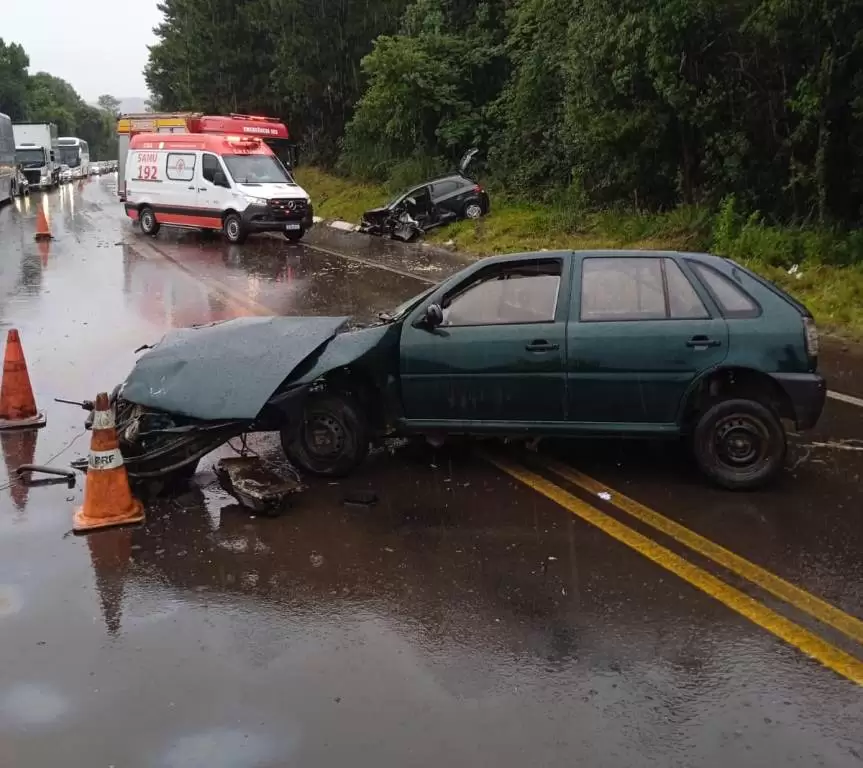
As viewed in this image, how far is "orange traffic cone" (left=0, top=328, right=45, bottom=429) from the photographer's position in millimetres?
7574

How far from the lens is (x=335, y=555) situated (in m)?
5.14

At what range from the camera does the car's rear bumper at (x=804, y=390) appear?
5.79 meters

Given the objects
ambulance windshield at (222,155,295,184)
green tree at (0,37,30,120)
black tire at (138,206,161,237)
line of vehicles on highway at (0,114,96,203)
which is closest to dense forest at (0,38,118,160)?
green tree at (0,37,30,120)

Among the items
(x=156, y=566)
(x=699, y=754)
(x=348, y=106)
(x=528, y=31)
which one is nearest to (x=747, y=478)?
(x=699, y=754)

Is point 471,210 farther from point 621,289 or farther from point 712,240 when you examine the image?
point 621,289

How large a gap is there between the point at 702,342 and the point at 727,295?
16.0 inches

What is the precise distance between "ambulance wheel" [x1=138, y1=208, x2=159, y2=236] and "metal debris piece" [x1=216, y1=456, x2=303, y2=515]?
748 inches

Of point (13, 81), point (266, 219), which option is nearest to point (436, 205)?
point (266, 219)

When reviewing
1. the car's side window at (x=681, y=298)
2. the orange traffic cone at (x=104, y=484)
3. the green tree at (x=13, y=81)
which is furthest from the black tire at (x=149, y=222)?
the green tree at (x=13, y=81)

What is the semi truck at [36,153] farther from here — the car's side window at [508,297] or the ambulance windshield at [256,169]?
the car's side window at [508,297]

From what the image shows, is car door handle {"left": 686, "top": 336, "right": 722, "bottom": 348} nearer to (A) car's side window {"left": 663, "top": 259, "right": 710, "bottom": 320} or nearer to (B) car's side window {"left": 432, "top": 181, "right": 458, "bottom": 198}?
(A) car's side window {"left": 663, "top": 259, "right": 710, "bottom": 320}

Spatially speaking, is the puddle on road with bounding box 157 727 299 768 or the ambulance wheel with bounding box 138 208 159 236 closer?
the puddle on road with bounding box 157 727 299 768

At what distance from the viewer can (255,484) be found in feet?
19.2

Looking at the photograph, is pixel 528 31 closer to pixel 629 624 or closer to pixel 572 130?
pixel 572 130
